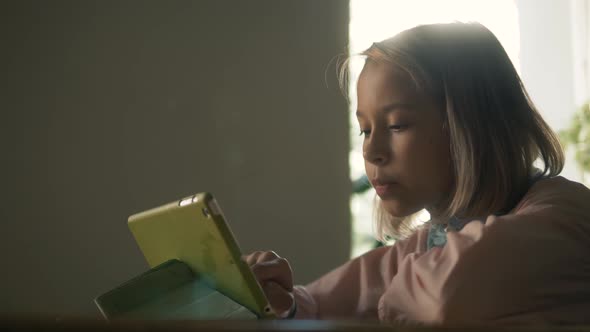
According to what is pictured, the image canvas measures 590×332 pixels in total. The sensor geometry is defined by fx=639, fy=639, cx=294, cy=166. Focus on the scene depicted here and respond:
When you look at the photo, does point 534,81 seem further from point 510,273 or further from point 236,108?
point 510,273

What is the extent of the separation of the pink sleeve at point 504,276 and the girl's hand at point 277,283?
0.18 metres

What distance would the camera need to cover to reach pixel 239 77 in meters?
2.05

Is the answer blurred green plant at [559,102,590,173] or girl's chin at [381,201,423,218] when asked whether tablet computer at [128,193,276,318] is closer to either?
girl's chin at [381,201,423,218]

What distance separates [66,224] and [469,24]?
1415 millimetres

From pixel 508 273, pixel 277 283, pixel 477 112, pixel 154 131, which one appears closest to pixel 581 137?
pixel 154 131

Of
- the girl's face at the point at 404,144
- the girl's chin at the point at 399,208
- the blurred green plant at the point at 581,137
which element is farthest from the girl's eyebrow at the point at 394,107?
the blurred green plant at the point at 581,137

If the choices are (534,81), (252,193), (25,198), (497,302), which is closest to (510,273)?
(497,302)

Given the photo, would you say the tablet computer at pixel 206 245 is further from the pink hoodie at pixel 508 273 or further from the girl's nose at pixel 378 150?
the girl's nose at pixel 378 150

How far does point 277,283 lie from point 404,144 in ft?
0.75

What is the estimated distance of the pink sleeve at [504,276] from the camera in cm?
49

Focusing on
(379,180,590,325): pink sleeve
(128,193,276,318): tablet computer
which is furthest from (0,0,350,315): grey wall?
(379,180,590,325): pink sleeve

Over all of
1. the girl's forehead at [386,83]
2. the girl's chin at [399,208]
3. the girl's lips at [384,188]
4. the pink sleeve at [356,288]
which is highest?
the girl's forehead at [386,83]

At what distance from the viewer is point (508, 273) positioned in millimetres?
501

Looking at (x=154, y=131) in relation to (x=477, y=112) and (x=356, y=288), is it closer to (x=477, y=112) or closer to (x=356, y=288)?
(x=356, y=288)
